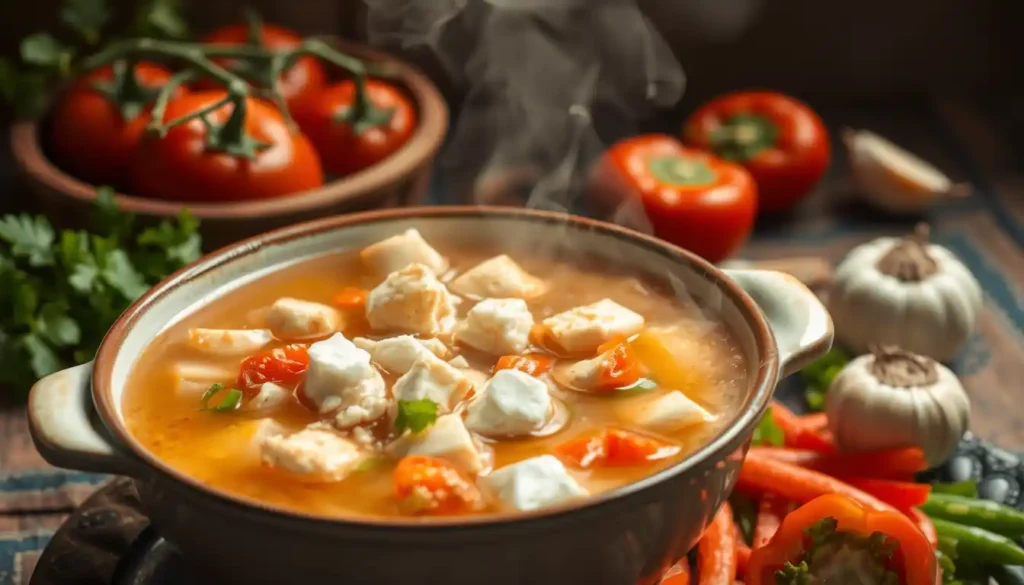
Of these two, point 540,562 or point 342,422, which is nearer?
point 540,562

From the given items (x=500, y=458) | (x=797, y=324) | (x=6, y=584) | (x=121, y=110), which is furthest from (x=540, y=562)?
(x=121, y=110)

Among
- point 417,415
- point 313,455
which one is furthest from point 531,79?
point 313,455

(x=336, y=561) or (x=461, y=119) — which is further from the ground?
(x=336, y=561)

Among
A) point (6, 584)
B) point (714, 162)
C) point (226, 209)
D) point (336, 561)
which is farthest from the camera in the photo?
point (714, 162)

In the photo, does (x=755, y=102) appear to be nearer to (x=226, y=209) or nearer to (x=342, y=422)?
(x=226, y=209)

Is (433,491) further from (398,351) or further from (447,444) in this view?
(398,351)

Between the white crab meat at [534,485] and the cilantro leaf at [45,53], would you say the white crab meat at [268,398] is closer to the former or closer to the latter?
the white crab meat at [534,485]

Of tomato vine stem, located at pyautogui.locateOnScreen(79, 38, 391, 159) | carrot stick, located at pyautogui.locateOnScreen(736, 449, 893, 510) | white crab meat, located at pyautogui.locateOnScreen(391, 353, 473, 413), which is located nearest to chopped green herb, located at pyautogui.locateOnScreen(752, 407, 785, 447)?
carrot stick, located at pyautogui.locateOnScreen(736, 449, 893, 510)

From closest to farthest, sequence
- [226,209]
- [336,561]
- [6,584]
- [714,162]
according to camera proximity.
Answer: [336,561] < [6,584] < [226,209] < [714,162]
